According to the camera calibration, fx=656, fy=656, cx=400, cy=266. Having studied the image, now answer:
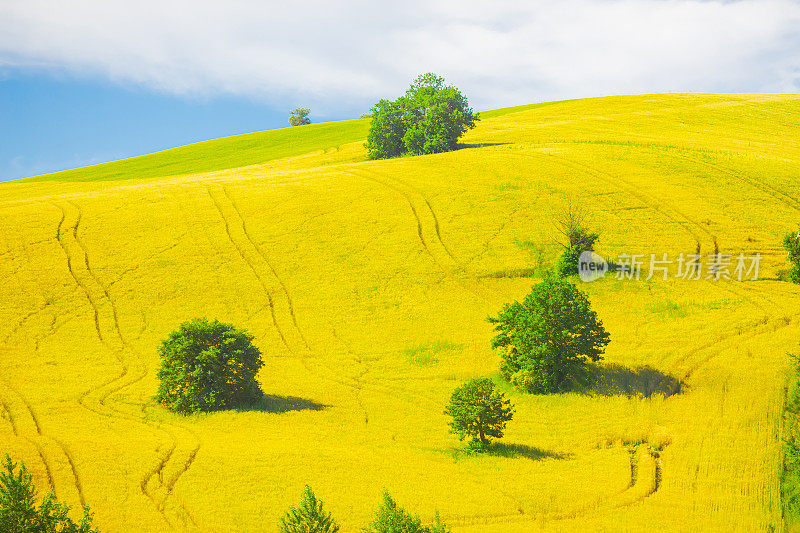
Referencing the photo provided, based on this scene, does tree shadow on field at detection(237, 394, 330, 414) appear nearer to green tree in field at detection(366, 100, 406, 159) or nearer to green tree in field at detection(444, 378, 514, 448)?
green tree in field at detection(444, 378, 514, 448)

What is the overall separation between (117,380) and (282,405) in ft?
34.8

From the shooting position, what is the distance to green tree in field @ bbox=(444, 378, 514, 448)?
2875 centimetres

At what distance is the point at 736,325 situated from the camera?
136 ft

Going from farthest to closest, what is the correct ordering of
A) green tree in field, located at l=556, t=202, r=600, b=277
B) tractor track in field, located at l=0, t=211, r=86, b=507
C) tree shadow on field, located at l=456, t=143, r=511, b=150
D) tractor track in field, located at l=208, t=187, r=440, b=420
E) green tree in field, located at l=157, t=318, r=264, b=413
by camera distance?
tree shadow on field, located at l=456, t=143, r=511, b=150, green tree in field, located at l=556, t=202, r=600, b=277, tractor track in field, located at l=208, t=187, r=440, b=420, green tree in field, located at l=157, t=318, r=264, b=413, tractor track in field, located at l=0, t=211, r=86, b=507

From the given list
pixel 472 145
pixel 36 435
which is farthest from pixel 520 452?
pixel 472 145

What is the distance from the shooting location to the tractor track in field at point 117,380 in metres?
25.3

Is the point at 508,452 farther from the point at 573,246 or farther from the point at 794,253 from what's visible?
the point at 794,253

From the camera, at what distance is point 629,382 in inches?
1394

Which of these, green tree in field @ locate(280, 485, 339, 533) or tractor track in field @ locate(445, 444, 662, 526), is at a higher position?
green tree in field @ locate(280, 485, 339, 533)

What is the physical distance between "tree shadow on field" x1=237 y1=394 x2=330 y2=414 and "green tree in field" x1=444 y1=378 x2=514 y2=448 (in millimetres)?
8558

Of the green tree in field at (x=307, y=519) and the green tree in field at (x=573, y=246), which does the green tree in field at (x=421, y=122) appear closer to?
the green tree in field at (x=573, y=246)

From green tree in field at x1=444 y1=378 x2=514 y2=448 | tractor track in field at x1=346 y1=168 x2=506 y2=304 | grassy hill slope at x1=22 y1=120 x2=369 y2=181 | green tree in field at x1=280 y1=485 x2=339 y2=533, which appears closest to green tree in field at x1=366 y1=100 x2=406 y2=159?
tractor track in field at x1=346 y1=168 x2=506 y2=304

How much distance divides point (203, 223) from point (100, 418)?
2990 centimetres

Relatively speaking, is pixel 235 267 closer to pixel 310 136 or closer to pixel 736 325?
pixel 736 325
